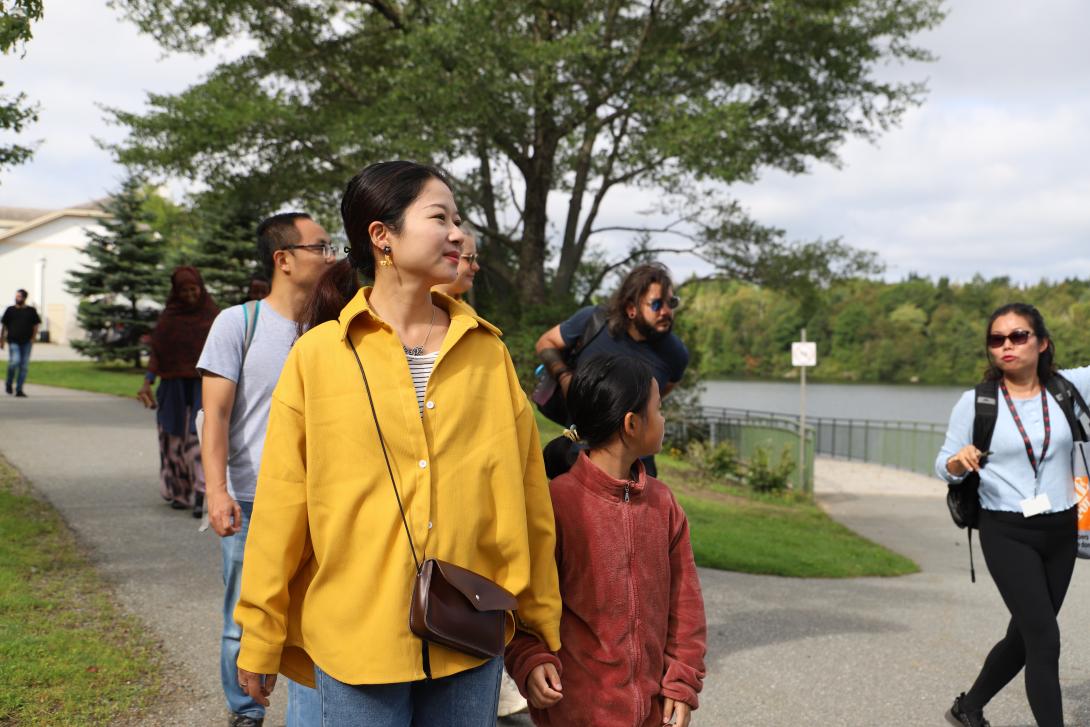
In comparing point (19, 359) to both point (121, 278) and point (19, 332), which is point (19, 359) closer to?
point (19, 332)

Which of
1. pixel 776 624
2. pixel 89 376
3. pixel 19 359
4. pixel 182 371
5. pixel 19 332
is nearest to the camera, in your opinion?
pixel 776 624

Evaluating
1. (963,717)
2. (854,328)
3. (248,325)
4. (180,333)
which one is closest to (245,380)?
(248,325)

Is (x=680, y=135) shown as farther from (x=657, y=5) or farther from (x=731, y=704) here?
(x=731, y=704)

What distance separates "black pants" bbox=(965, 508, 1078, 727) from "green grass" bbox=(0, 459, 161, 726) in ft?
11.8

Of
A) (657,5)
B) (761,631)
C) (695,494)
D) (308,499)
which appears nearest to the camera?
(308,499)

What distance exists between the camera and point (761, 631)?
6.35 metres

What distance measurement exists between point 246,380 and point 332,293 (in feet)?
3.05

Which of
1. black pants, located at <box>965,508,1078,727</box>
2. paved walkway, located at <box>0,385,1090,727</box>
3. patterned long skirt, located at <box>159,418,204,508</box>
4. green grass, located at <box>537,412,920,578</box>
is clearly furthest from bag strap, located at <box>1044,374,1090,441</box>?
patterned long skirt, located at <box>159,418,204,508</box>

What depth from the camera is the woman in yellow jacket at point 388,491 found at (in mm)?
2105

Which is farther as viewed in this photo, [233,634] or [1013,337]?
[1013,337]

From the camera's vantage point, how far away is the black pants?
13.3ft

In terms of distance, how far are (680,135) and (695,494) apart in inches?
236

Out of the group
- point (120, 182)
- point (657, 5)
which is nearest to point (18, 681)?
point (657, 5)

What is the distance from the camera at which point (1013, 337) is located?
4246 millimetres
